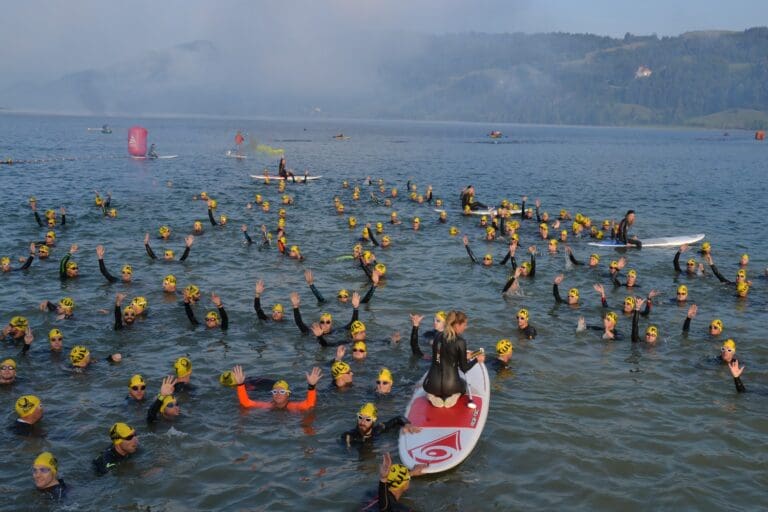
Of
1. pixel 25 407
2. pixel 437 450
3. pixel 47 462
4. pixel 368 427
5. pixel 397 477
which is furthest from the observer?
pixel 25 407

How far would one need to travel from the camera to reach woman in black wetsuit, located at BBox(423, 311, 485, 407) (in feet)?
36.8

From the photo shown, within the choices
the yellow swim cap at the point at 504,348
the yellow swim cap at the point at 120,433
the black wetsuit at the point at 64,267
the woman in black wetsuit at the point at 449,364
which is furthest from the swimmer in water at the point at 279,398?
the black wetsuit at the point at 64,267

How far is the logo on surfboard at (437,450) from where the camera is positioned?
11.4 m

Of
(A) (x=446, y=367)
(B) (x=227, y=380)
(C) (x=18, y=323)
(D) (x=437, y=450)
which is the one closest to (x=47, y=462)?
(B) (x=227, y=380)

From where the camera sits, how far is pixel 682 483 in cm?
1141

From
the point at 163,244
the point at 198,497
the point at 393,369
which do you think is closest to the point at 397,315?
the point at 393,369

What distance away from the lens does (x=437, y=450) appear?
11.5 metres

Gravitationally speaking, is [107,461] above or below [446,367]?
below

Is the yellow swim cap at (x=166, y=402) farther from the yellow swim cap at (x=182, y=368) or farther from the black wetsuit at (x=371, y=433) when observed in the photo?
the black wetsuit at (x=371, y=433)

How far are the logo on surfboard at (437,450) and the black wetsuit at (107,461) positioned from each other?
557 centimetres

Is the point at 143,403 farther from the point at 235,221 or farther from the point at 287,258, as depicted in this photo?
the point at 235,221

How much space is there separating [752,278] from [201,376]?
23.1 metres

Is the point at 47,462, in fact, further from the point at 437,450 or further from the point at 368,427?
the point at 437,450

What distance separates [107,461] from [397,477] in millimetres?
5613
